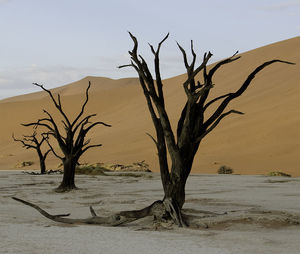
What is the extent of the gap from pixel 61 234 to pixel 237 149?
22.4 meters

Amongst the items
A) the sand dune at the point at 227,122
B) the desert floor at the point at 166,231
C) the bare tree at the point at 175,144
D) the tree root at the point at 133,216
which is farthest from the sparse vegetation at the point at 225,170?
the tree root at the point at 133,216

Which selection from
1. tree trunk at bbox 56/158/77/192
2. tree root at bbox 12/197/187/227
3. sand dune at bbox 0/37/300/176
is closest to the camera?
tree root at bbox 12/197/187/227

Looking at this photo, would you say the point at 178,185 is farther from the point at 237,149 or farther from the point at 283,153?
the point at 237,149

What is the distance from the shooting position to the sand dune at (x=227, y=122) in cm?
2581

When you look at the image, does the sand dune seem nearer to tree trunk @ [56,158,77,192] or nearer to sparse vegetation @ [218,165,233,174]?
sparse vegetation @ [218,165,233,174]

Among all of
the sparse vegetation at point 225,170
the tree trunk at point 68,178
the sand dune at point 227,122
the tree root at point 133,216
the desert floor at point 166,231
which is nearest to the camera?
the desert floor at point 166,231

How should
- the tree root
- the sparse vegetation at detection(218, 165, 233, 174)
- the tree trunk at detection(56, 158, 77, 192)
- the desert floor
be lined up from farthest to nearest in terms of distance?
the sparse vegetation at detection(218, 165, 233, 174)
the tree trunk at detection(56, 158, 77, 192)
the tree root
the desert floor

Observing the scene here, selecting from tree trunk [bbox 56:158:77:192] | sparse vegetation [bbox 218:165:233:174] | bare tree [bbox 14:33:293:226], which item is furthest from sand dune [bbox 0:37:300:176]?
bare tree [bbox 14:33:293:226]

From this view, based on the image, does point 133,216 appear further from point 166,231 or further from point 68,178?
point 68,178

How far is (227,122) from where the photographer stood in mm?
34281

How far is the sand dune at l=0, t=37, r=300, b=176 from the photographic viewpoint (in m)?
25.8

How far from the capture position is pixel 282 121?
2961 centimetres

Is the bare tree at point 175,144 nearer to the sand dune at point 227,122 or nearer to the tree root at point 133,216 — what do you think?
the tree root at point 133,216

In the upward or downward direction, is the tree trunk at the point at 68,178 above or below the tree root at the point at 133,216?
above
